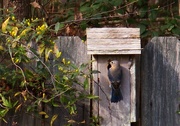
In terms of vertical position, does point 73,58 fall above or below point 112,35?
below

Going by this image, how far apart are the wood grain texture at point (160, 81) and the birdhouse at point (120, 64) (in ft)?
0.72

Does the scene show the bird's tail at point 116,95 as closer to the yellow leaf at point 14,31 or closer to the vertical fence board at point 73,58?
the vertical fence board at point 73,58

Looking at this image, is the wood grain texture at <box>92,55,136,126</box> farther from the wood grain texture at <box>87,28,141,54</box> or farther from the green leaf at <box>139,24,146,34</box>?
the green leaf at <box>139,24,146,34</box>

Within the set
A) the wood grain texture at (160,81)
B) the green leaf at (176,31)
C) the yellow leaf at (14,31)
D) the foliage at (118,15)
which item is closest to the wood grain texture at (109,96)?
the wood grain texture at (160,81)

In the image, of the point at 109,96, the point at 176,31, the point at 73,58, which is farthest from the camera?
the point at 176,31

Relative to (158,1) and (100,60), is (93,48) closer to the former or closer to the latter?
(100,60)

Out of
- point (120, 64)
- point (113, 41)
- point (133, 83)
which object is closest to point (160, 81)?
point (133, 83)

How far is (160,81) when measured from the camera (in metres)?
3.96

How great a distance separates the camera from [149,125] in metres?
3.98

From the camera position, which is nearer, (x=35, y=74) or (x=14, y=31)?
(x=14, y=31)

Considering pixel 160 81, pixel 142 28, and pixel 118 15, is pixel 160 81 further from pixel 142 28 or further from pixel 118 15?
pixel 142 28

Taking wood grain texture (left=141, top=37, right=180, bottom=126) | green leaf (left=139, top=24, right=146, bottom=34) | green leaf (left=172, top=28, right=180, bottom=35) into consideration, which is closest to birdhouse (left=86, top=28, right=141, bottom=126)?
wood grain texture (left=141, top=37, right=180, bottom=126)

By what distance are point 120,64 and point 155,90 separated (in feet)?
1.32

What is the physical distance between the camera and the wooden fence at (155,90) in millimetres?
3947
